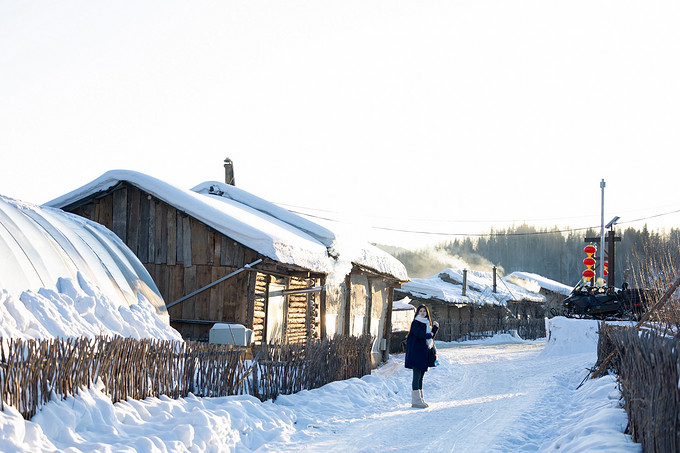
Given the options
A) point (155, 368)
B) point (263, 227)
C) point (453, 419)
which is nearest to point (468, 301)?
point (263, 227)

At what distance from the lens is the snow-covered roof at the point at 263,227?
561 inches

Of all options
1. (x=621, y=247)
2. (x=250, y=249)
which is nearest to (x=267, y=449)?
(x=250, y=249)

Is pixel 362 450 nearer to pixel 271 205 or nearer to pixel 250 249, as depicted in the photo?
pixel 250 249

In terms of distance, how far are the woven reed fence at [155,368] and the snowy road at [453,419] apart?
2.00 ft

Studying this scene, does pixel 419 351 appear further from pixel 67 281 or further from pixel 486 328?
pixel 486 328

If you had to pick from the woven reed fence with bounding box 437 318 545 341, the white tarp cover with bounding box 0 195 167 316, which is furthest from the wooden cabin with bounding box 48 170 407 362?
the woven reed fence with bounding box 437 318 545 341

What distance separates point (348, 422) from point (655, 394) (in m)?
4.72

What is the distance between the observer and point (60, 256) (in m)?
10.7

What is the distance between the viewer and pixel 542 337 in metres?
42.1

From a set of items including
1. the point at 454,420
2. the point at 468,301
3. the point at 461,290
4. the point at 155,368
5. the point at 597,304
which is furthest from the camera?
the point at 461,290

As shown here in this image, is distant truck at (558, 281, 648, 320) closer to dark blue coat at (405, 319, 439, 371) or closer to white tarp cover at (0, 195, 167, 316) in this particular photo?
dark blue coat at (405, 319, 439, 371)

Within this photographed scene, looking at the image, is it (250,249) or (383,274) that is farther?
(383,274)

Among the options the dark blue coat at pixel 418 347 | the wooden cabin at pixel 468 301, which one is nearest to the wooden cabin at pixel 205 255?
the dark blue coat at pixel 418 347

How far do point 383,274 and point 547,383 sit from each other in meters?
Answer: 8.09
